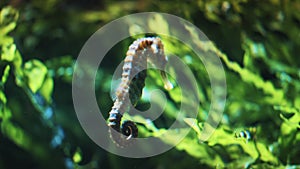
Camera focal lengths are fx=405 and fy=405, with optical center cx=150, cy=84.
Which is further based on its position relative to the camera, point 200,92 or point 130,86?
point 200,92

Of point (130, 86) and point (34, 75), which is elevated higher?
point (130, 86)

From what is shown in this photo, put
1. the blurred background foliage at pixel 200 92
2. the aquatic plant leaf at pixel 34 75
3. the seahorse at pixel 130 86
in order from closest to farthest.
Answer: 1. the seahorse at pixel 130 86
2. the blurred background foliage at pixel 200 92
3. the aquatic plant leaf at pixel 34 75

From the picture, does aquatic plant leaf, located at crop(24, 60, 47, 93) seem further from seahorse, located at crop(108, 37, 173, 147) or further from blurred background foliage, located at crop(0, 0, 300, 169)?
seahorse, located at crop(108, 37, 173, 147)

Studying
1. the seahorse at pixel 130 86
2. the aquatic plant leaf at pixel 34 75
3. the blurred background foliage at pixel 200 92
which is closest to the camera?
the seahorse at pixel 130 86

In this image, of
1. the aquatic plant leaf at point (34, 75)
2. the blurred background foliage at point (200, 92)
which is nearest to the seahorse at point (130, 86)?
the blurred background foliage at point (200, 92)

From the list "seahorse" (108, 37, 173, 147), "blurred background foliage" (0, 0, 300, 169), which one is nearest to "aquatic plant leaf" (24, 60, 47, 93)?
"blurred background foliage" (0, 0, 300, 169)

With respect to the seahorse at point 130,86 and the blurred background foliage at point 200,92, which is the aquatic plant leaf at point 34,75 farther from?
the seahorse at point 130,86
